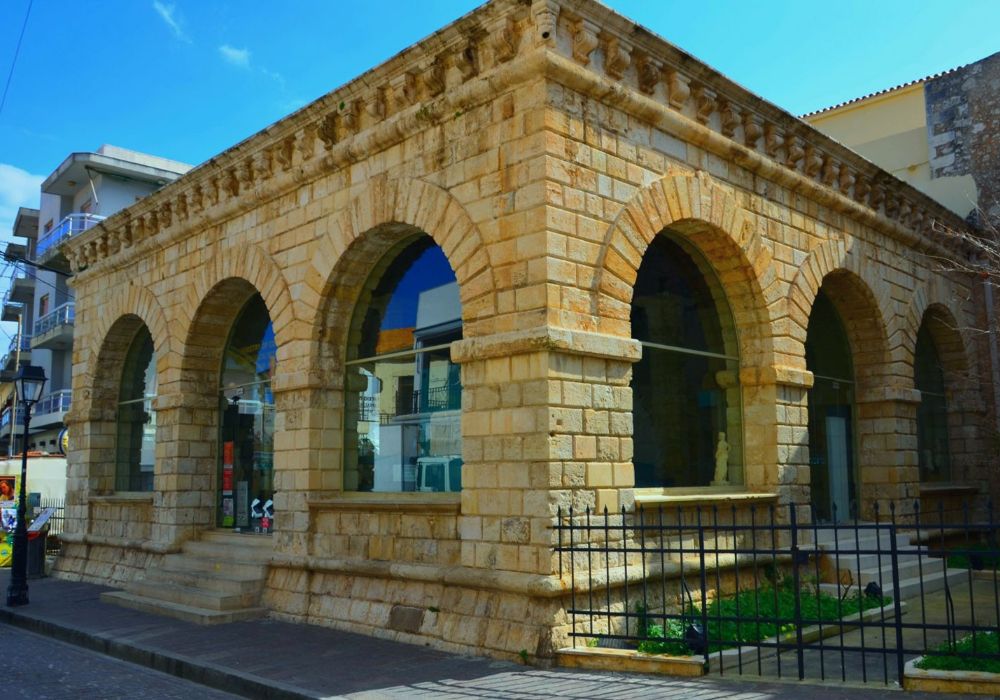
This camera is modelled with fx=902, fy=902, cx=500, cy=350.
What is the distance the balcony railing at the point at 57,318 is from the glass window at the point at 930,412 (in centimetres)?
2495

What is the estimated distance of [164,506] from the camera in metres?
12.9

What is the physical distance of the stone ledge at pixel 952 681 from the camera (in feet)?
19.5

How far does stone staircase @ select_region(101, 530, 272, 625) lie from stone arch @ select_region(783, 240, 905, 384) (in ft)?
25.2

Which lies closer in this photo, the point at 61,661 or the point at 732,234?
the point at 61,661

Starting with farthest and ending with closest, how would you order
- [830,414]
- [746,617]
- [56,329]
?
1. [56,329]
2. [830,414]
3. [746,617]

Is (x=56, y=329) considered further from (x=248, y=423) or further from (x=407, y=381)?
(x=407, y=381)

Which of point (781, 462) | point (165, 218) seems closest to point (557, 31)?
point (781, 462)

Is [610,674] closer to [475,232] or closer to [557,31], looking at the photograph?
[475,232]

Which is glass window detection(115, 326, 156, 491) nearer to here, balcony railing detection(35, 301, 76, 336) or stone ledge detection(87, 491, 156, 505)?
stone ledge detection(87, 491, 156, 505)

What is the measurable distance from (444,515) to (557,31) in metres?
4.71

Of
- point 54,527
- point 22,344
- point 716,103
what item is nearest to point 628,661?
point 716,103

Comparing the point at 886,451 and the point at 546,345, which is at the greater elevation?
the point at 546,345

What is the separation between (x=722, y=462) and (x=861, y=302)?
3.99m

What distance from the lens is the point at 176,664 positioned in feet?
26.9
